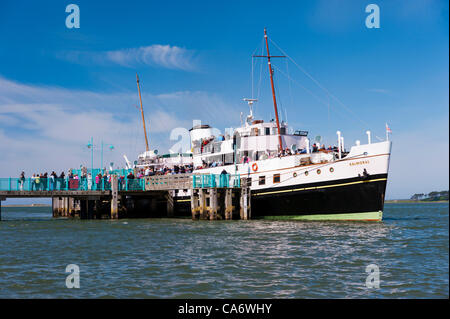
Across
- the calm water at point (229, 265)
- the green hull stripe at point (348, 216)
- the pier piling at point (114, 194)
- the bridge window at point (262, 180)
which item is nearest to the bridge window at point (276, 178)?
the bridge window at point (262, 180)

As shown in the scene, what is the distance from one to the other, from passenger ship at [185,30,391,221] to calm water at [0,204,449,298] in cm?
730

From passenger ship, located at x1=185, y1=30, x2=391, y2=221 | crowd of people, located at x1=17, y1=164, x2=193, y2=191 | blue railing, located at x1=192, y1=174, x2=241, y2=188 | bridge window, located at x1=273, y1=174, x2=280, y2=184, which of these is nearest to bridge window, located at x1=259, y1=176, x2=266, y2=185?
passenger ship, located at x1=185, y1=30, x2=391, y2=221

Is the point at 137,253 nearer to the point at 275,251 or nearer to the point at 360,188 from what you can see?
the point at 275,251

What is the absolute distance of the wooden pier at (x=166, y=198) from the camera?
3566 cm

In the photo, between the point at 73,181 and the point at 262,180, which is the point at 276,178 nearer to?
the point at 262,180

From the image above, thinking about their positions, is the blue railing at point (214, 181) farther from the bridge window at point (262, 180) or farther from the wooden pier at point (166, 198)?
the bridge window at point (262, 180)

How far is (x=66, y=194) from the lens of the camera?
38.8m

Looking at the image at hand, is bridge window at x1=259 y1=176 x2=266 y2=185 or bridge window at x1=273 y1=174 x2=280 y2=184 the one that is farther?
bridge window at x1=259 y1=176 x2=266 y2=185

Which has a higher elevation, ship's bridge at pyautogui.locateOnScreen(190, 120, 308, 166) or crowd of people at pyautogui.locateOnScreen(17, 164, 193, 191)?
ship's bridge at pyautogui.locateOnScreen(190, 120, 308, 166)

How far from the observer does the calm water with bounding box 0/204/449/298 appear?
10914 millimetres

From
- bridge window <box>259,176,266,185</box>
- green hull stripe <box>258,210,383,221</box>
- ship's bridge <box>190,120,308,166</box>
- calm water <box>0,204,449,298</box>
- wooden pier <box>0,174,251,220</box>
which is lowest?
calm water <box>0,204,449,298</box>

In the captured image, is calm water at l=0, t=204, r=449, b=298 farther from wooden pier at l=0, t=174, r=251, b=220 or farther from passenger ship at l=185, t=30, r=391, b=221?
wooden pier at l=0, t=174, r=251, b=220
